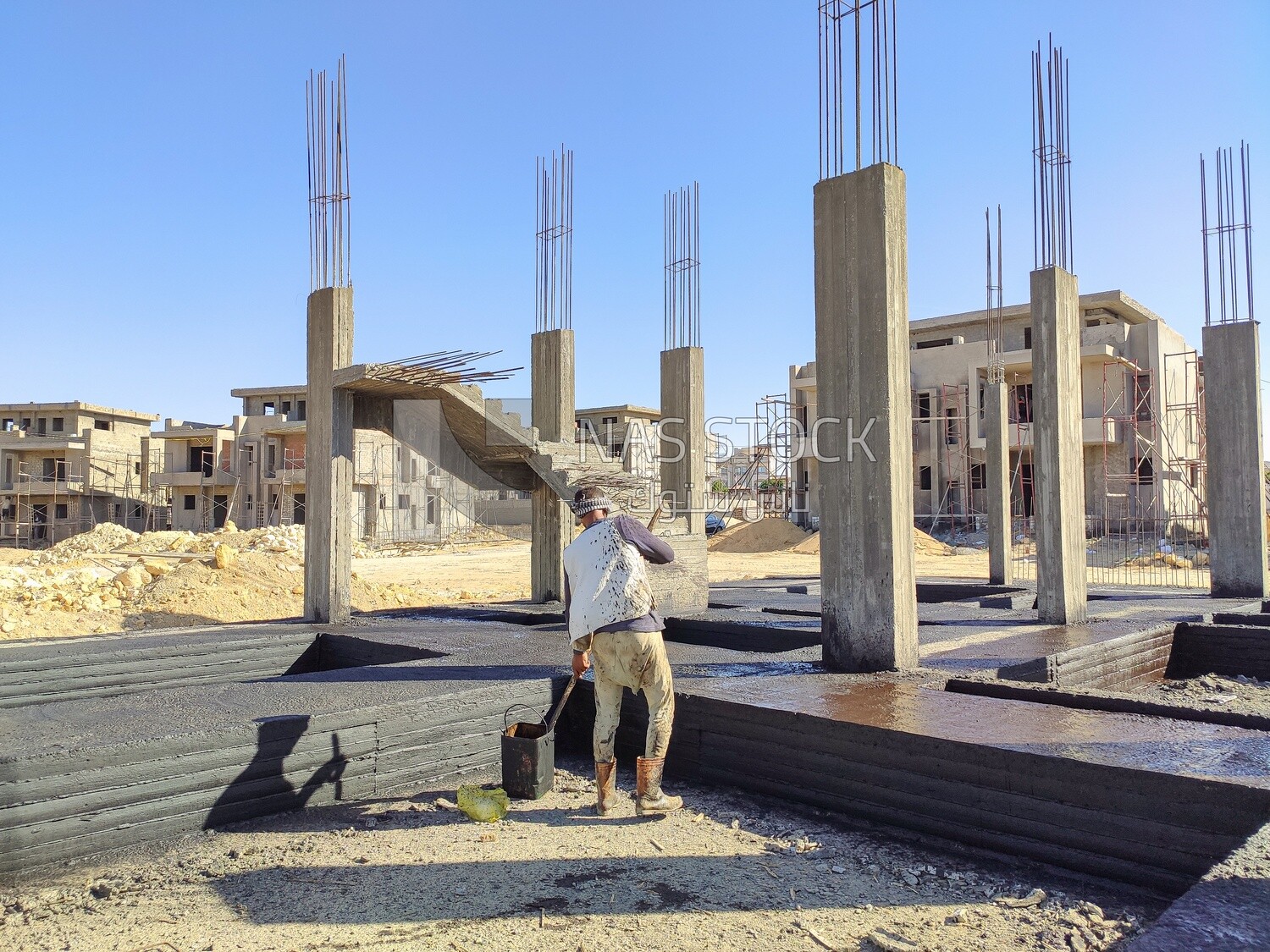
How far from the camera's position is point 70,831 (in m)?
4.36

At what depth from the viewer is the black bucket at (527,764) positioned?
17.4 feet

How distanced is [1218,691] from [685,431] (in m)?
7.37

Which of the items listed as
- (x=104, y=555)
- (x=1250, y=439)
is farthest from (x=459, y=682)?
(x=104, y=555)

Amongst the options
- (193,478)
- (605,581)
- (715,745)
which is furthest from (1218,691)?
(193,478)

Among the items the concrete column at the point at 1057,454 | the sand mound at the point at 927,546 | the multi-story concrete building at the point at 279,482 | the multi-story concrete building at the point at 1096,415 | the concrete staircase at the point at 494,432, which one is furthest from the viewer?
the multi-story concrete building at the point at 279,482

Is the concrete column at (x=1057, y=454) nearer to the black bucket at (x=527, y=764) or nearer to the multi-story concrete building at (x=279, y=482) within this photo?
the black bucket at (x=527, y=764)

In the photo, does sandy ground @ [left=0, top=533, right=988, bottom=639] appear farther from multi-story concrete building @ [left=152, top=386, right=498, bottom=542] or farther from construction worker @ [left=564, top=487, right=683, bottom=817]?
multi-story concrete building @ [left=152, top=386, right=498, bottom=542]

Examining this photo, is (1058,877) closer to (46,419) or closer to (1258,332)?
(1258,332)

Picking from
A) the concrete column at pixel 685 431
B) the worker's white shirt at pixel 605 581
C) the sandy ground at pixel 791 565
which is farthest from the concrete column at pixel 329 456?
the sandy ground at pixel 791 565

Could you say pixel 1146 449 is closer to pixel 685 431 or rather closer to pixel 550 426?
pixel 685 431

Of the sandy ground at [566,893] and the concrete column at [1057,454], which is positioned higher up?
the concrete column at [1057,454]

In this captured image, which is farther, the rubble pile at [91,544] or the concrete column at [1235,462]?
the rubble pile at [91,544]

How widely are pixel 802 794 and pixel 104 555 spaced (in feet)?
84.0

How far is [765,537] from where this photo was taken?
34000mm
